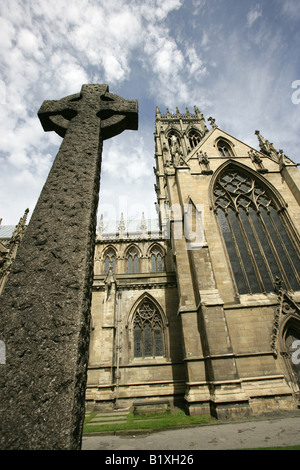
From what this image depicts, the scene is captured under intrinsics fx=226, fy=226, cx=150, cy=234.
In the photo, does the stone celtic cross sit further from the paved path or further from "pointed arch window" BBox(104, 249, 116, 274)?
"pointed arch window" BBox(104, 249, 116, 274)

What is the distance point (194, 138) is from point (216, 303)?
32407 mm

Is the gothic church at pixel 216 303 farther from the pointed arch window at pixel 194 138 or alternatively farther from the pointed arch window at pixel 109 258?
the pointed arch window at pixel 194 138

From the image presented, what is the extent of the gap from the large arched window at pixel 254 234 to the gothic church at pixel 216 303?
0.19ft

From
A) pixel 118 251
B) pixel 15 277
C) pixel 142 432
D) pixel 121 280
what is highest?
pixel 118 251

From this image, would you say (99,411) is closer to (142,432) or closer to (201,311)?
(142,432)

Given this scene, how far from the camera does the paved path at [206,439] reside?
428 centimetres

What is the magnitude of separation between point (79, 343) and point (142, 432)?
6.45m

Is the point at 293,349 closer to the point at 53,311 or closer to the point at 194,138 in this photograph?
the point at 53,311

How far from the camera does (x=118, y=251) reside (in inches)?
880

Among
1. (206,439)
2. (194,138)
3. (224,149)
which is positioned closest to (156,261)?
(224,149)

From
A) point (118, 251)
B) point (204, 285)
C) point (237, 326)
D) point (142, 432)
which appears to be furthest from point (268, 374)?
point (118, 251)

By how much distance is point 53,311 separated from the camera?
4.77 ft

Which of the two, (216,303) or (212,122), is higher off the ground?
(212,122)
